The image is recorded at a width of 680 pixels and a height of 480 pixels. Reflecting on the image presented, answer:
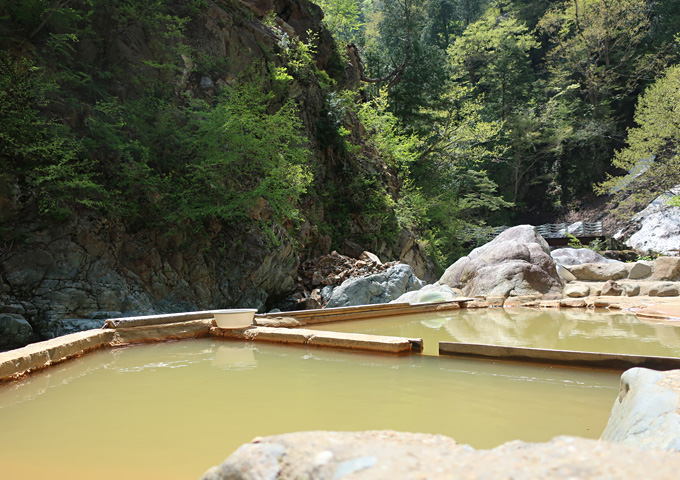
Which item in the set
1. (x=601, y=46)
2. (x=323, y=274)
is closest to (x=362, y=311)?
(x=323, y=274)

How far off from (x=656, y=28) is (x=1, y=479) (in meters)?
39.4

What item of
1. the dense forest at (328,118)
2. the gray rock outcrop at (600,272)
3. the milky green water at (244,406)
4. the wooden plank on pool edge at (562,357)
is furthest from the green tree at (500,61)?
the milky green water at (244,406)

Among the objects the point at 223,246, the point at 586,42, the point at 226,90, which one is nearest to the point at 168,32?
the point at 226,90

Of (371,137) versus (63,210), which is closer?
(63,210)

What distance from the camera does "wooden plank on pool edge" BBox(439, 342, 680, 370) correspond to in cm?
359

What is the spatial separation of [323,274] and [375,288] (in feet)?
6.73

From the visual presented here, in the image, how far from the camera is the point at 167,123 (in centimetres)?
974

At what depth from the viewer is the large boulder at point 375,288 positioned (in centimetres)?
1055

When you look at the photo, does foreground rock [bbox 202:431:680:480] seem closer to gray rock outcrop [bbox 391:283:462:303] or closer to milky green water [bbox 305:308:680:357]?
milky green water [bbox 305:308:680:357]

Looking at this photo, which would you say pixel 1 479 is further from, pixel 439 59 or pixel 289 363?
pixel 439 59

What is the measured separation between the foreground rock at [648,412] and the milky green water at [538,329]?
267 cm

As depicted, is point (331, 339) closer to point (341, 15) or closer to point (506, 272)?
point (506, 272)

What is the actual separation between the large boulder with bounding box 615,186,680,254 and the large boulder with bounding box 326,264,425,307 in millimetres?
17108

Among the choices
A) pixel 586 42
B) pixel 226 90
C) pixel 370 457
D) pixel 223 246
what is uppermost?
pixel 586 42
